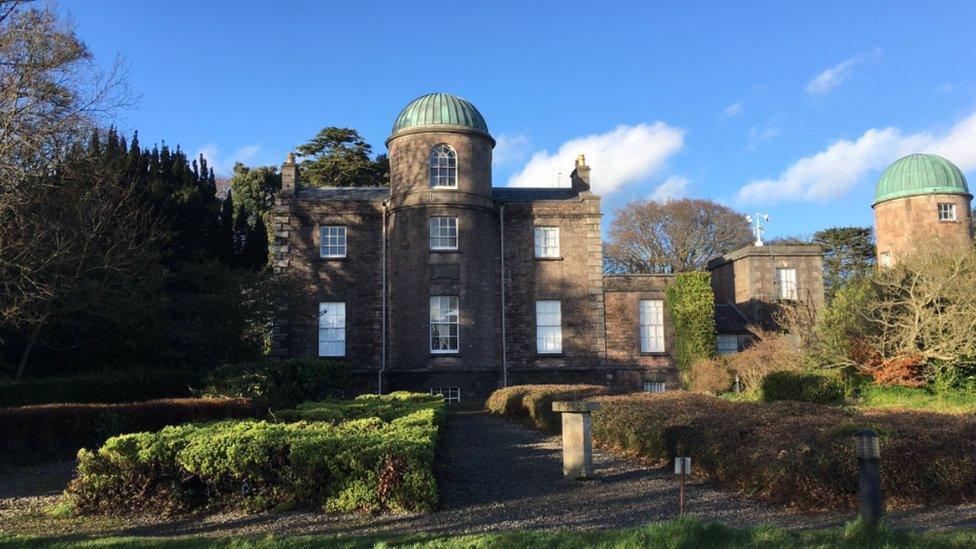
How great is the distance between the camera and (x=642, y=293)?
2858 cm

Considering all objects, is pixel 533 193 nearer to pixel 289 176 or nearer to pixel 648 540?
pixel 289 176


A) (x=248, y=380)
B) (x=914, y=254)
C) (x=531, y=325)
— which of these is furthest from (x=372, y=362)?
(x=914, y=254)

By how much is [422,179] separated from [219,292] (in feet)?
27.4

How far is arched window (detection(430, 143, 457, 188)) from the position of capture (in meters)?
26.9

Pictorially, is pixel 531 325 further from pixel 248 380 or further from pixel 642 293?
pixel 248 380

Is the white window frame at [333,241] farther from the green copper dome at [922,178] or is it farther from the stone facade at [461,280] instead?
the green copper dome at [922,178]

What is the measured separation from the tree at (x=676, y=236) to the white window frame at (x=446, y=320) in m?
24.2

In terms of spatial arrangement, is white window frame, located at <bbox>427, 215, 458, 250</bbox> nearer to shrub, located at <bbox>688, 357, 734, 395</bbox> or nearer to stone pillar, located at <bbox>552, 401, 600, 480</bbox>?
shrub, located at <bbox>688, 357, 734, 395</bbox>

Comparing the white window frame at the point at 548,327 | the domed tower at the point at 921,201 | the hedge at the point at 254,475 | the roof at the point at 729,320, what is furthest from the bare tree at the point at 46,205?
the domed tower at the point at 921,201

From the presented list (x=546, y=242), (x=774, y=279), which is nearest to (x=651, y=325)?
(x=546, y=242)

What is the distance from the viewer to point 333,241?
27750 millimetres

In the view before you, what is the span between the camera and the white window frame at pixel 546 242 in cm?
2825

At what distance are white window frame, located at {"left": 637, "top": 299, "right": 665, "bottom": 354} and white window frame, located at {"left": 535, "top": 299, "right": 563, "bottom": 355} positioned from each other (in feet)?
10.2

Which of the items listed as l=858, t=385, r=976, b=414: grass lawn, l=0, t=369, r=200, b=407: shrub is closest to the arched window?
l=0, t=369, r=200, b=407: shrub
